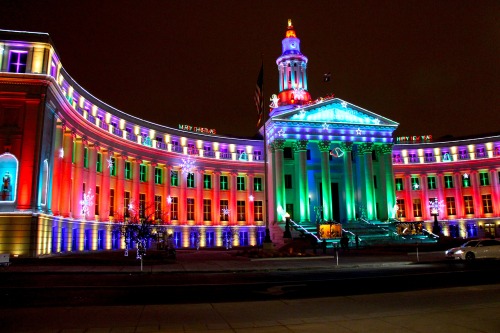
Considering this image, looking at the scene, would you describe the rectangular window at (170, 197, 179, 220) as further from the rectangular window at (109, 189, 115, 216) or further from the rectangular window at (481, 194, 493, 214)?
the rectangular window at (481, 194, 493, 214)

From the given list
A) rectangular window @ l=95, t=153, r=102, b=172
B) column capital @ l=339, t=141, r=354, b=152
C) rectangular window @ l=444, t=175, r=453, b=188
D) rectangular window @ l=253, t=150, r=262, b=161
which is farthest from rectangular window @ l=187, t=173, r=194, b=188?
rectangular window @ l=444, t=175, r=453, b=188

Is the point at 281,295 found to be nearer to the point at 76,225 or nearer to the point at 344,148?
the point at 76,225

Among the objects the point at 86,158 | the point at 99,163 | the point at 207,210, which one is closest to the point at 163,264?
the point at 86,158

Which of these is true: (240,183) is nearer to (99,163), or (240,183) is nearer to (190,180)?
(190,180)

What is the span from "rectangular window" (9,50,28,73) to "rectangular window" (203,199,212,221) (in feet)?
123

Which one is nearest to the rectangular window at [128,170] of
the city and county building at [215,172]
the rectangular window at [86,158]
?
the city and county building at [215,172]

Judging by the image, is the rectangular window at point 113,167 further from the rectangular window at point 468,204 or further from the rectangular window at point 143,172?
the rectangular window at point 468,204

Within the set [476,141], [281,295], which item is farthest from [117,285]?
[476,141]

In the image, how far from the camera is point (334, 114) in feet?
221

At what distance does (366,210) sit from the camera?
65.8 metres

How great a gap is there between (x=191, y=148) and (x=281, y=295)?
55.9 meters

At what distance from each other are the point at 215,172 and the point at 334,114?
831 inches

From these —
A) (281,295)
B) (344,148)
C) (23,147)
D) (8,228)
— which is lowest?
(281,295)

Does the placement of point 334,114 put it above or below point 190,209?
above
